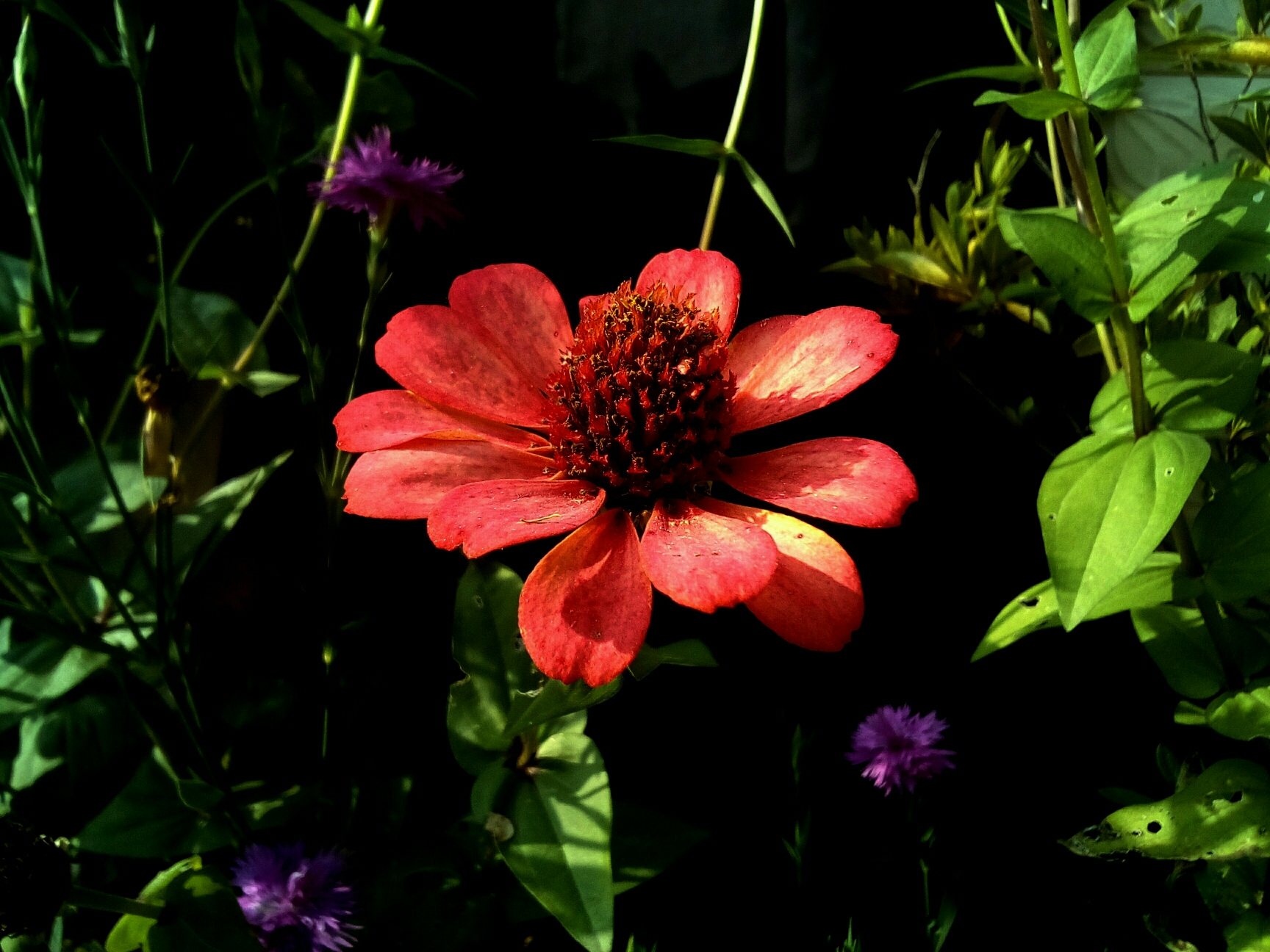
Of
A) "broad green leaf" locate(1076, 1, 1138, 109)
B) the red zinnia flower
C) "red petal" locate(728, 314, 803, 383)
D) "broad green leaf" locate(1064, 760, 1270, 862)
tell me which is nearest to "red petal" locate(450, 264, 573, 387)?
the red zinnia flower

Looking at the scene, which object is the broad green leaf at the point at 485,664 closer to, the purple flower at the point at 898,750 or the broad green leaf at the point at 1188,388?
the purple flower at the point at 898,750

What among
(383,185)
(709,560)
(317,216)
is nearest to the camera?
(709,560)

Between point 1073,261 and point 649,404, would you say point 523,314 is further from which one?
point 1073,261

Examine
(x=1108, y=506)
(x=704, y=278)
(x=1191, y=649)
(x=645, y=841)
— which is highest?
(x=704, y=278)

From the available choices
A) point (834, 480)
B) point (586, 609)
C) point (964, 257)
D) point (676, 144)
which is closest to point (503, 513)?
point (586, 609)

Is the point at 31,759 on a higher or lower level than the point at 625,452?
lower

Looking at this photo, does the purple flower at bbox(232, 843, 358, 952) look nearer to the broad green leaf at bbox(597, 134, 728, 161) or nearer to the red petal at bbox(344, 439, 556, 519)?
the red petal at bbox(344, 439, 556, 519)

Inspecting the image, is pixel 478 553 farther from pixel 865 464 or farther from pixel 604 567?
pixel 865 464
